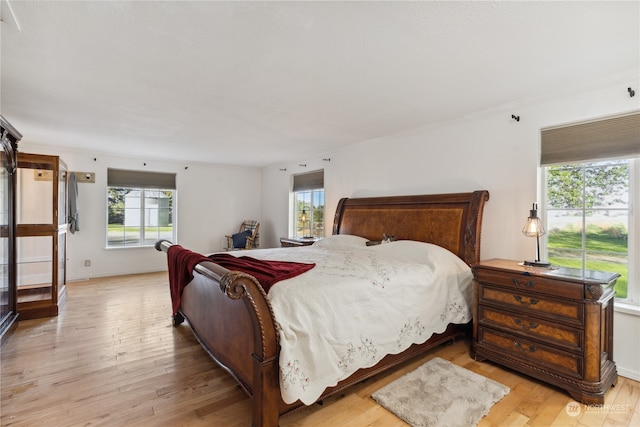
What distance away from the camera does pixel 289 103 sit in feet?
9.64

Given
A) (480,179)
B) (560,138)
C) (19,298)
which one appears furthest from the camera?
(19,298)

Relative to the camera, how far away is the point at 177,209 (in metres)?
6.32

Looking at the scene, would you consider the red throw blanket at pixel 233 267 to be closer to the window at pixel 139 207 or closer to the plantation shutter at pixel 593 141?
the plantation shutter at pixel 593 141

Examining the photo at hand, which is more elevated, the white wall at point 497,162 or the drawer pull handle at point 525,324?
the white wall at point 497,162

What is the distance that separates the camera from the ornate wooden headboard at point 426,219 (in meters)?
3.04

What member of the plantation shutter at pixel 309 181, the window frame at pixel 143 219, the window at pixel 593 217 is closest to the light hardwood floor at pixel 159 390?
the window at pixel 593 217

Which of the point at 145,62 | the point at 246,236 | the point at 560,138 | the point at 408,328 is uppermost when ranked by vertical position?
the point at 145,62

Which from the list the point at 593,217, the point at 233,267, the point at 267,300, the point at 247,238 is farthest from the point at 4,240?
the point at 593,217

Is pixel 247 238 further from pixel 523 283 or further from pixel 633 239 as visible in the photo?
pixel 633 239

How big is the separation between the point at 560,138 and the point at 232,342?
3.21 m

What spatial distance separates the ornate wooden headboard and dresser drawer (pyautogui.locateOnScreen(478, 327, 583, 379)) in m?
0.72

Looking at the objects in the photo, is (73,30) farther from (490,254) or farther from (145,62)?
(490,254)

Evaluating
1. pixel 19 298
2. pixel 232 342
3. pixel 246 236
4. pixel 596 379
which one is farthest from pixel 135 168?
pixel 596 379

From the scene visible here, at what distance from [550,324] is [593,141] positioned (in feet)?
5.11
